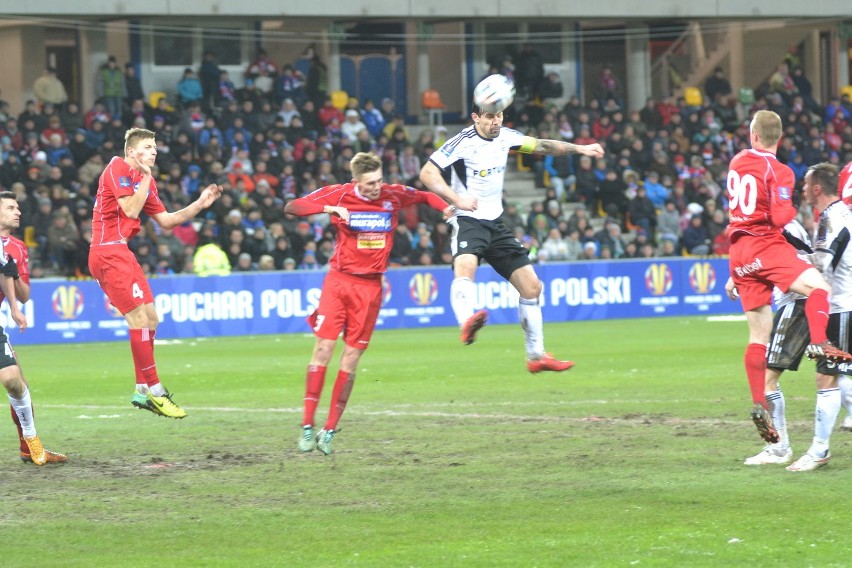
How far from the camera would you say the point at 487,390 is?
1586 centimetres

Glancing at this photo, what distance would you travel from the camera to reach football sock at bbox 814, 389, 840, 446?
9469mm

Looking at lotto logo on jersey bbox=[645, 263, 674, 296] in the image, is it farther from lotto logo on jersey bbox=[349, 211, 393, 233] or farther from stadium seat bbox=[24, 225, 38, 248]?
lotto logo on jersey bbox=[349, 211, 393, 233]

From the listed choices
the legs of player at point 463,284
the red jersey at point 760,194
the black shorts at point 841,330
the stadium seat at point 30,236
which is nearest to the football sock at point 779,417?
the black shorts at point 841,330

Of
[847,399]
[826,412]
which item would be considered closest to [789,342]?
[826,412]

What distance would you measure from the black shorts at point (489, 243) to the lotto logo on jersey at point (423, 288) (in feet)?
50.6

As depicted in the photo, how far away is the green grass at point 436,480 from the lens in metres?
7.38

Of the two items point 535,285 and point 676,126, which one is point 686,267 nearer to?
point 676,126

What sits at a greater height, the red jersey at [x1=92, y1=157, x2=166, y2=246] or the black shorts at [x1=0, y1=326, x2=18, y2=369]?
the red jersey at [x1=92, y1=157, x2=166, y2=246]

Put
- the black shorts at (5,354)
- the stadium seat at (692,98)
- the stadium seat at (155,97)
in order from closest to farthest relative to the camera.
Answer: the black shorts at (5,354), the stadium seat at (155,97), the stadium seat at (692,98)

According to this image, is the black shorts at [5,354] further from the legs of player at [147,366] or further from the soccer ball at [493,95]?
the soccer ball at [493,95]

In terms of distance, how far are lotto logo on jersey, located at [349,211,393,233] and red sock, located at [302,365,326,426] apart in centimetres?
113

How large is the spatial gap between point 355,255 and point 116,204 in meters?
2.26

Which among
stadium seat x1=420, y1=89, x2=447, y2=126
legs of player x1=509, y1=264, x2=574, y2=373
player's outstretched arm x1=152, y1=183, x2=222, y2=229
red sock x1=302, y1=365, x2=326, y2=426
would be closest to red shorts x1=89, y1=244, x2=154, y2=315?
player's outstretched arm x1=152, y1=183, x2=222, y2=229

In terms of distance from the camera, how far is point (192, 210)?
1162cm
